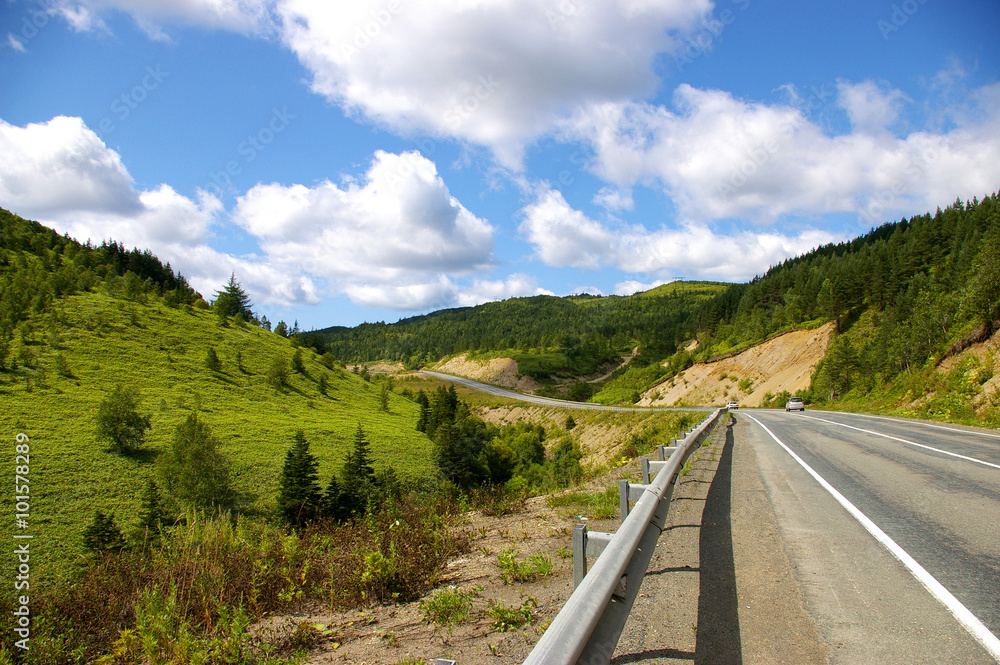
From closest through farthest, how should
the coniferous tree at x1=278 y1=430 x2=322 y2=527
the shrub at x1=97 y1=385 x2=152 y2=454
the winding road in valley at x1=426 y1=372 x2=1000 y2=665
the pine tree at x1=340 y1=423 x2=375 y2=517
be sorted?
the winding road in valley at x1=426 y1=372 x2=1000 y2=665, the pine tree at x1=340 y1=423 x2=375 y2=517, the coniferous tree at x1=278 y1=430 x2=322 y2=527, the shrub at x1=97 y1=385 x2=152 y2=454

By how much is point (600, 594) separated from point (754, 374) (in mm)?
73943

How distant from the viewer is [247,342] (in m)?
76.1

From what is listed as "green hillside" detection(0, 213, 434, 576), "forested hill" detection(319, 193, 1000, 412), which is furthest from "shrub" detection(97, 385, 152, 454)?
"forested hill" detection(319, 193, 1000, 412)

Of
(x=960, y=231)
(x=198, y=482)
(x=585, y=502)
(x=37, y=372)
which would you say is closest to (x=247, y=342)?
(x=37, y=372)

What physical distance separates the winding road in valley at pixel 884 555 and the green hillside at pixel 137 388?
57.0 feet

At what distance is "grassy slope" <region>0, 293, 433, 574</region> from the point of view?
2869cm

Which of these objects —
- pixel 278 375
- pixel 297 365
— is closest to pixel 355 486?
pixel 278 375

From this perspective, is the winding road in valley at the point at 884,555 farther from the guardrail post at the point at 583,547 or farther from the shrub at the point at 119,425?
the shrub at the point at 119,425

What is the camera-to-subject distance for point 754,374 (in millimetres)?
67312

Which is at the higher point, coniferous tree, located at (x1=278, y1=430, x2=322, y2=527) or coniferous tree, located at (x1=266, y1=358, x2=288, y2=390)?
coniferous tree, located at (x1=266, y1=358, x2=288, y2=390)

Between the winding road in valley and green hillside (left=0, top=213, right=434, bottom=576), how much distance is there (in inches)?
684

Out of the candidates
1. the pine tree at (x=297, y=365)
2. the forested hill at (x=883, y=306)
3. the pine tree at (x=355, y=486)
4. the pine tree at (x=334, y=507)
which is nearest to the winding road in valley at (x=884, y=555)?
the pine tree at (x=334, y=507)

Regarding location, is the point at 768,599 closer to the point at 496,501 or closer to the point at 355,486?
the point at 496,501

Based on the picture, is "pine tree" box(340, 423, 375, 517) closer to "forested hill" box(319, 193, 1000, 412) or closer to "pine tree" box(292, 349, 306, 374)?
"forested hill" box(319, 193, 1000, 412)
